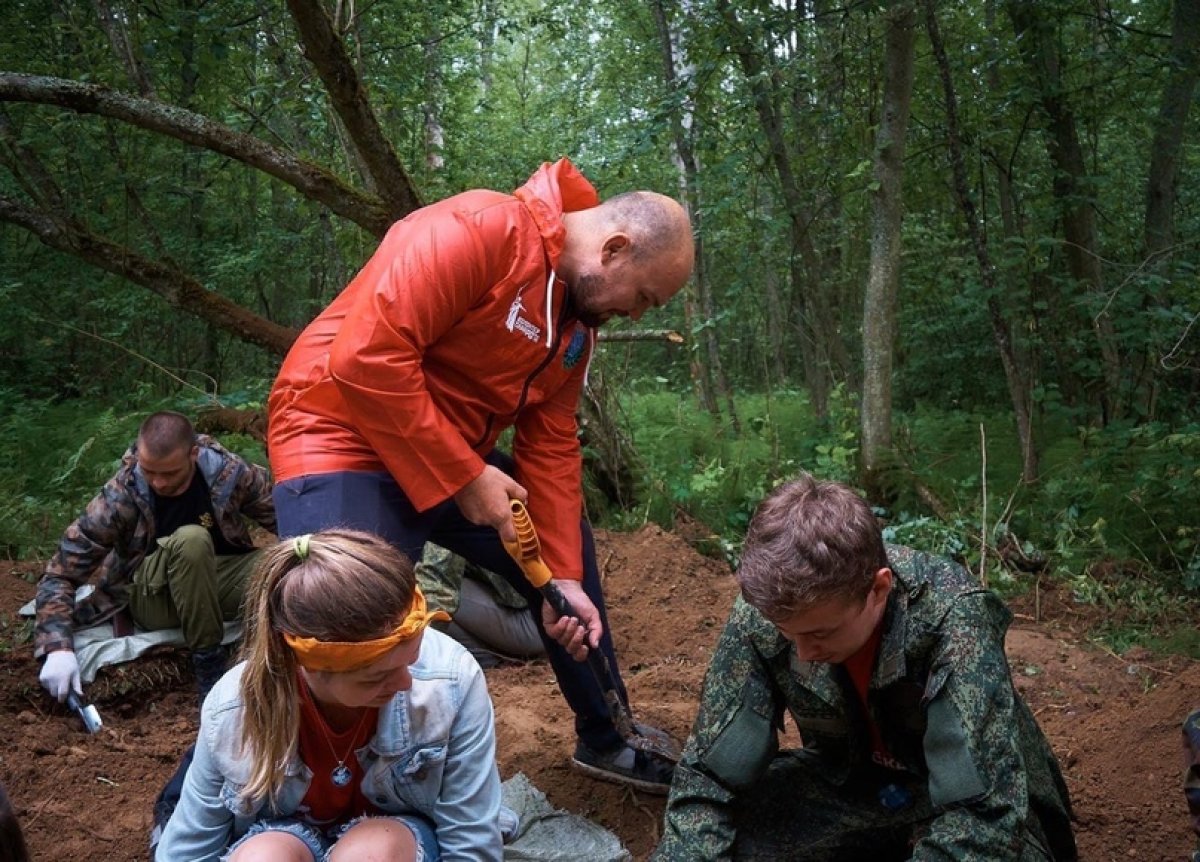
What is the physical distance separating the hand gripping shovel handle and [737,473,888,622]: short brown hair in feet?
2.59

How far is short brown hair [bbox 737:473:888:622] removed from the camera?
201cm

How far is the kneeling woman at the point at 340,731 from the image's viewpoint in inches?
77.5

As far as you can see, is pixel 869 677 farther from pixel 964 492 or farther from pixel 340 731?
pixel 964 492

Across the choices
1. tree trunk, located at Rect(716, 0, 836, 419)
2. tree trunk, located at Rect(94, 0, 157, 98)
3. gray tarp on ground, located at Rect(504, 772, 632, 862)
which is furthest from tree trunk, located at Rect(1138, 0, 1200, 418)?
tree trunk, located at Rect(94, 0, 157, 98)

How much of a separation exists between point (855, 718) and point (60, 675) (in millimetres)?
3001

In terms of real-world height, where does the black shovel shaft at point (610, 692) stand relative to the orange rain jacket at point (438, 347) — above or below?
below

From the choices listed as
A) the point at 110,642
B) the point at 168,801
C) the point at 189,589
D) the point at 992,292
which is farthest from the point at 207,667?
the point at 992,292

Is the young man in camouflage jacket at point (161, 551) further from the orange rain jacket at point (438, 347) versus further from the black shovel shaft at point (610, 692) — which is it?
the black shovel shaft at point (610, 692)

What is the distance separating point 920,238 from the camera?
856 cm

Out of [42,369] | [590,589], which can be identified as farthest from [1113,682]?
[42,369]

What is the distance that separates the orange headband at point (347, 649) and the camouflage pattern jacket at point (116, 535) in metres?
2.44

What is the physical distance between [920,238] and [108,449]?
242 inches

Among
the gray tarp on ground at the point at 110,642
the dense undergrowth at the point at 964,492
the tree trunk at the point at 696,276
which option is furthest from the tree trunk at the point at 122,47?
the tree trunk at the point at 696,276

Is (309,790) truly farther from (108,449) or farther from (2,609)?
(108,449)
